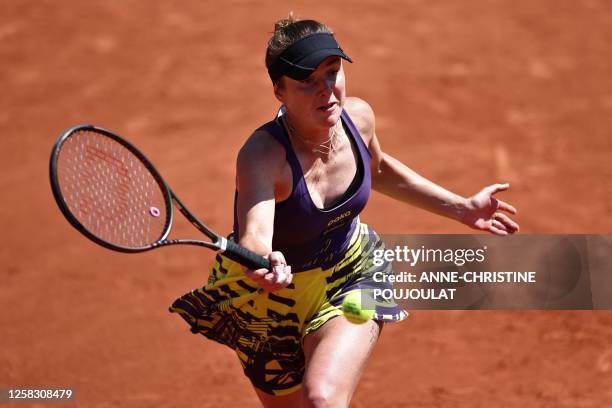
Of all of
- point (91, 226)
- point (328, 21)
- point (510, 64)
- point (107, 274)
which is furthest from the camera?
point (328, 21)

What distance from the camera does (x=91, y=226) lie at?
3.48 metres

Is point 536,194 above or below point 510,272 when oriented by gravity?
below

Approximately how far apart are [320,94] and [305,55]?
0.49 feet

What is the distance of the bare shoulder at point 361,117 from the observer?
4039 mm

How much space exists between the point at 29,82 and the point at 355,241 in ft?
17.4

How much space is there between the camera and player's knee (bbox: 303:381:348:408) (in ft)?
11.2

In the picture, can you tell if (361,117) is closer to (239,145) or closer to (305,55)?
(305,55)

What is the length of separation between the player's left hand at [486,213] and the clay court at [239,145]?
1226mm

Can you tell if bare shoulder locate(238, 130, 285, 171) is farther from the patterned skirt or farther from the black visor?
the patterned skirt

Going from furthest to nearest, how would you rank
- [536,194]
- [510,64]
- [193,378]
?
[510,64] → [536,194] → [193,378]

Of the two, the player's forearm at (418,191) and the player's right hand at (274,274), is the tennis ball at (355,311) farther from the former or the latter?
the player's forearm at (418,191)

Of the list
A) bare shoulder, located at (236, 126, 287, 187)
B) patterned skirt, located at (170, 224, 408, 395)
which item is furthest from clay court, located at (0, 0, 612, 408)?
bare shoulder, located at (236, 126, 287, 187)

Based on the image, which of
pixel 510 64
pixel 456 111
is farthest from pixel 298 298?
pixel 510 64

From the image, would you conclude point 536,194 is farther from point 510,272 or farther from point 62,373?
point 62,373
